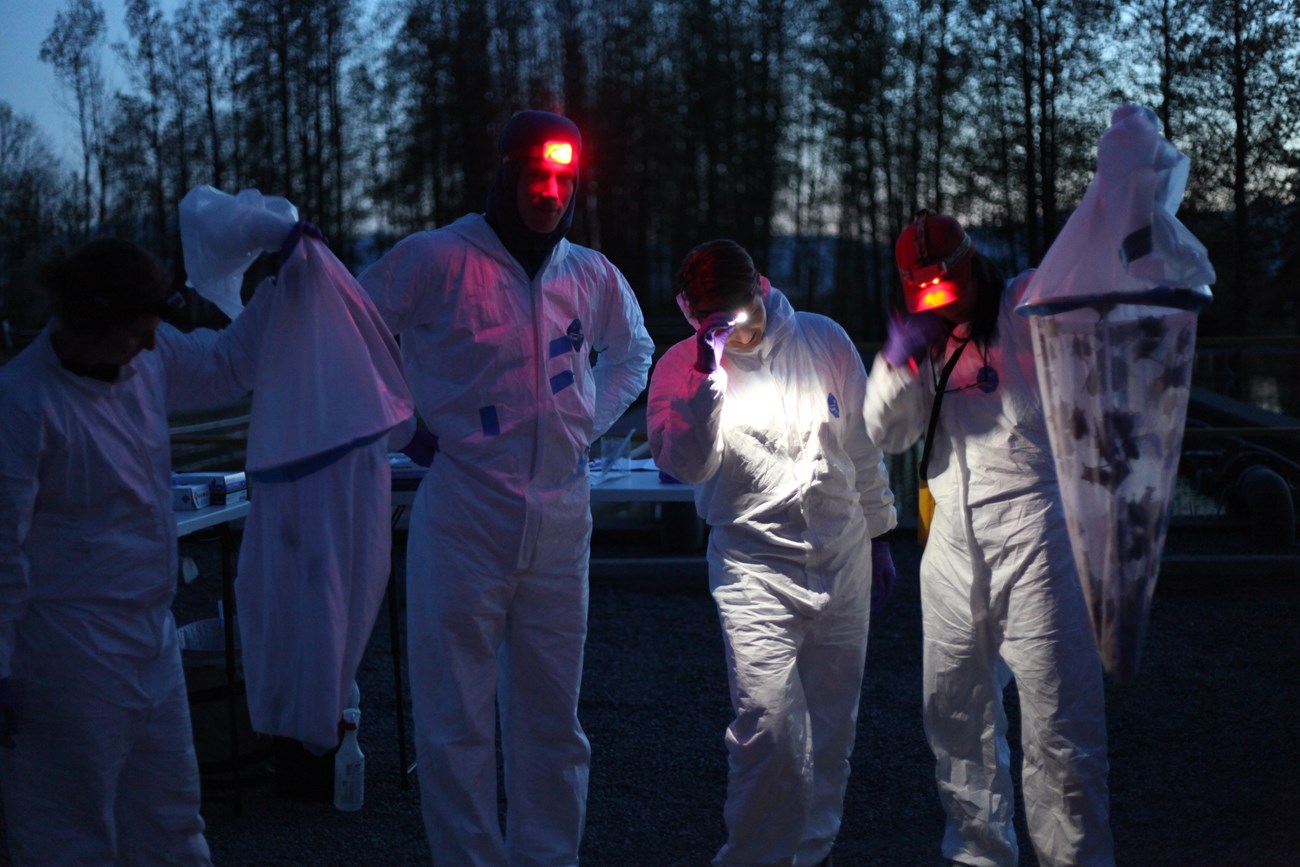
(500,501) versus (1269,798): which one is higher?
(500,501)

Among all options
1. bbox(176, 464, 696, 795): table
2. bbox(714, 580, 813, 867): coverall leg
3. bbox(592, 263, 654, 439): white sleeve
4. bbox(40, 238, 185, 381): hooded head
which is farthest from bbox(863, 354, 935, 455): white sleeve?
bbox(40, 238, 185, 381): hooded head

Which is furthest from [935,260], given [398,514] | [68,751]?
[398,514]

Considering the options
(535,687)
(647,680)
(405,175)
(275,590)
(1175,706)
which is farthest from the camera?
(405,175)

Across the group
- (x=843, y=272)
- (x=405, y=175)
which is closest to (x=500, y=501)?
(x=843, y=272)

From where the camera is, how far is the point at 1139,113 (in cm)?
256

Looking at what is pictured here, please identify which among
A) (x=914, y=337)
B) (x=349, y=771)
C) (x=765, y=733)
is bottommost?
(x=349, y=771)

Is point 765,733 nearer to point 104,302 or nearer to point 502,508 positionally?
point 502,508

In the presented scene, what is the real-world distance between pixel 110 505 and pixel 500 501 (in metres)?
0.91

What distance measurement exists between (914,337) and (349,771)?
2312 mm

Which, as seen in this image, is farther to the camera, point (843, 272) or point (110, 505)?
point (843, 272)

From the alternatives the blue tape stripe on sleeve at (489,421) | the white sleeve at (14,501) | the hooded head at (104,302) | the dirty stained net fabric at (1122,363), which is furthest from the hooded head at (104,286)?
the dirty stained net fabric at (1122,363)

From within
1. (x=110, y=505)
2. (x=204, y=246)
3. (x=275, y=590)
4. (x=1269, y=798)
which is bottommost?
(x=1269, y=798)

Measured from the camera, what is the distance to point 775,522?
3.26 m

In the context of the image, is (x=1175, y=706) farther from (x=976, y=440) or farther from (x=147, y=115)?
(x=147, y=115)
